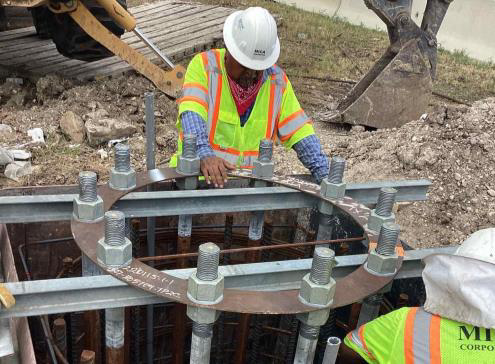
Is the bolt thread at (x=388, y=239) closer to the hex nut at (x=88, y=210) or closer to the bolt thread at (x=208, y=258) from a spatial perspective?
the bolt thread at (x=208, y=258)

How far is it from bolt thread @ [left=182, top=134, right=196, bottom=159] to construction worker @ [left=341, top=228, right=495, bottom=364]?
1.14 m

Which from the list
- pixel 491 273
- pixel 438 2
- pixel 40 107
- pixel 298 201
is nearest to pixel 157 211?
pixel 298 201

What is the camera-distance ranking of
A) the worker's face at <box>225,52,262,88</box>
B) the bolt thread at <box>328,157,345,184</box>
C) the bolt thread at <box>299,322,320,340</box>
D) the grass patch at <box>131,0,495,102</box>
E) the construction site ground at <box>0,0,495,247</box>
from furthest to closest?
the grass patch at <box>131,0,495,102</box>, the construction site ground at <box>0,0,495,247</box>, the worker's face at <box>225,52,262,88</box>, the bolt thread at <box>328,157,345,184</box>, the bolt thread at <box>299,322,320,340</box>

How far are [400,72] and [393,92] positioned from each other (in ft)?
0.68

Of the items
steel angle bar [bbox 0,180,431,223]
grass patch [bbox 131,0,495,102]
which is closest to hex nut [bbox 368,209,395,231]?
steel angle bar [bbox 0,180,431,223]

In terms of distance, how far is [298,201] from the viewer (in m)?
2.62

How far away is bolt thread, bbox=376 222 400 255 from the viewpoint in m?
1.92

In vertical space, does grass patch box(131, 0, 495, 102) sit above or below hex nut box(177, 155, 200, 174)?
below

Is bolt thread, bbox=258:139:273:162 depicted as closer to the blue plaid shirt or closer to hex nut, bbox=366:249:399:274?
the blue plaid shirt

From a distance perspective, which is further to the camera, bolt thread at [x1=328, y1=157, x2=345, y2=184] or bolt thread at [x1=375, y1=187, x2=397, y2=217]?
bolt thread at [x1=328, y1=157, x2=345, y2=184]

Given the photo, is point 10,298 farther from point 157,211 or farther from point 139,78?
point 139,78

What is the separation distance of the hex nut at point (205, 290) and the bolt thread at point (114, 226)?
0.26 meters

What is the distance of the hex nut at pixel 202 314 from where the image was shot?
1.68 metres

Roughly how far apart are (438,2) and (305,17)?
568cm
